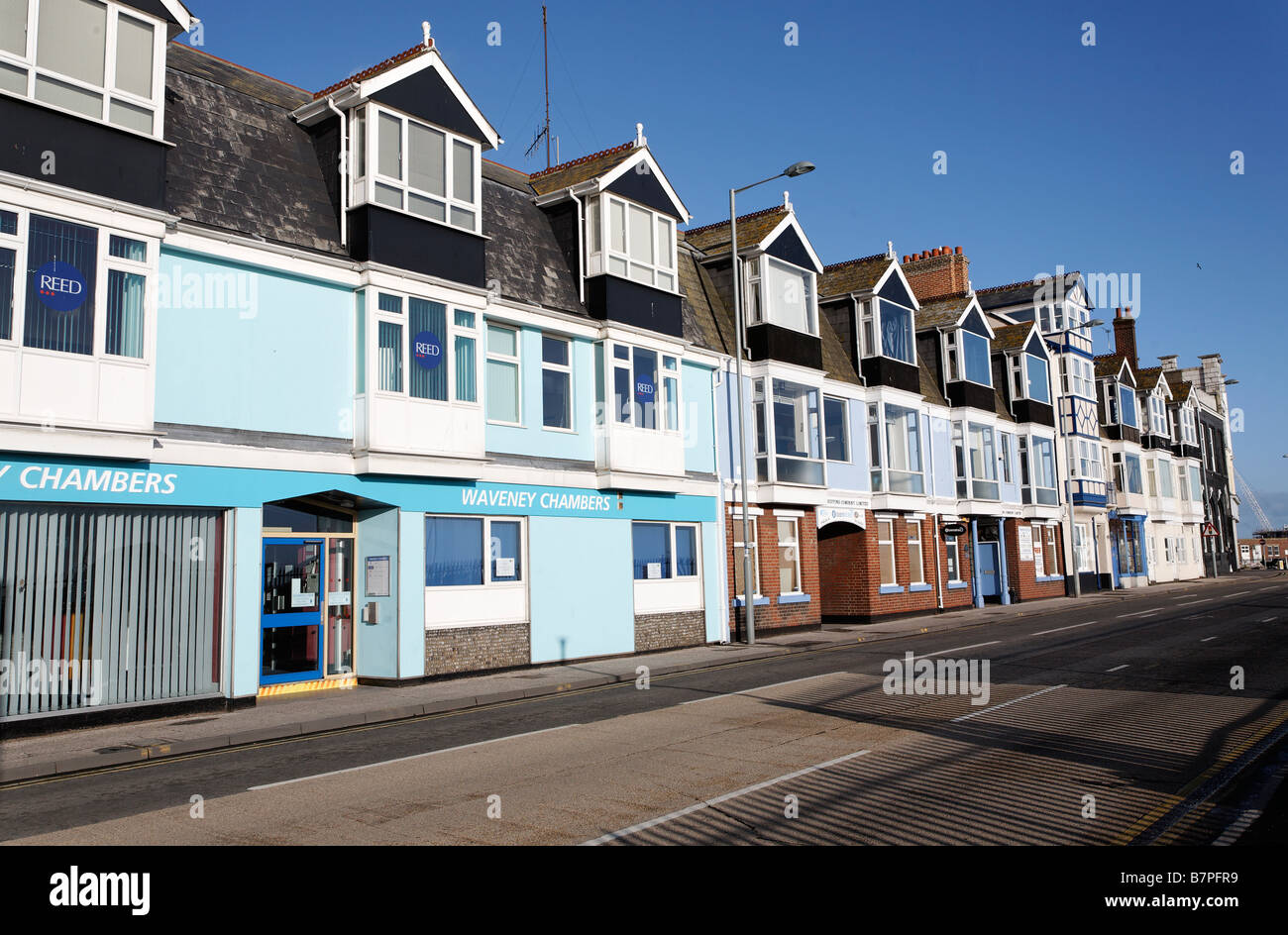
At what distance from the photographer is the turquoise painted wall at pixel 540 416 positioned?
18.9m

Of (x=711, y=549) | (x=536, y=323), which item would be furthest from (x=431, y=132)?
(x=711, y=549)

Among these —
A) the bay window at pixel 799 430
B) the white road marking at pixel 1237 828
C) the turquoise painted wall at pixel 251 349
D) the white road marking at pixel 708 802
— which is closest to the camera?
the white road marking at pixel 1237 828

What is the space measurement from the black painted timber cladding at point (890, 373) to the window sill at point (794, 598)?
7.95 meters

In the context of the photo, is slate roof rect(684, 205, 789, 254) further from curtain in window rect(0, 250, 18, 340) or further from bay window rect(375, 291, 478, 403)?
curtain in window rect(0, 250, 18, 340)

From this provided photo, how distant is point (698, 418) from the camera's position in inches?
941

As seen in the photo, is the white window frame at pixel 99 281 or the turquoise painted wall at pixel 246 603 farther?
the turquoise painted wall at pixel 246 603

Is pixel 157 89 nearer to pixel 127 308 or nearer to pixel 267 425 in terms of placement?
pixel 127 308

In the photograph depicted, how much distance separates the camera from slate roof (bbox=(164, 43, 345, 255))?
49.2 feet

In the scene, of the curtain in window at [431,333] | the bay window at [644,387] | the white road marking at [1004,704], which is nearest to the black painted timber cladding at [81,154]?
the curtain in window at [431,333]

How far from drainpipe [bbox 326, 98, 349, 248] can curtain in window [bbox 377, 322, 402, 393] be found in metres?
1.71

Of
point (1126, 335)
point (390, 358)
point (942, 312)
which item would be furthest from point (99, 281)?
point (1126, 335)

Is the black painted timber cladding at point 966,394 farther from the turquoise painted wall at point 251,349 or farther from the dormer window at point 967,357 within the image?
the turquoise painted wall at point 251,349

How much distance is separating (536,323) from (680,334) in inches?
184

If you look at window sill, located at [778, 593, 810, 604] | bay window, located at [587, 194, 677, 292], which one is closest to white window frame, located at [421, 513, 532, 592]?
bay window, located at [587, 194, 677, 292]
